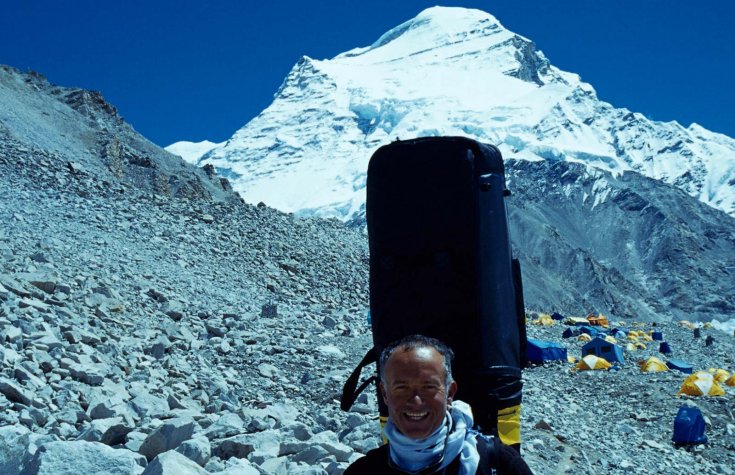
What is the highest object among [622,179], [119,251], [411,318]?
[622,179]

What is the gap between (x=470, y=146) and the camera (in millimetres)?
3561

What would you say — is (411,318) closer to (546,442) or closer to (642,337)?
(546,442)

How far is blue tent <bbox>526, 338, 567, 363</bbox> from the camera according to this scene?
1909cm

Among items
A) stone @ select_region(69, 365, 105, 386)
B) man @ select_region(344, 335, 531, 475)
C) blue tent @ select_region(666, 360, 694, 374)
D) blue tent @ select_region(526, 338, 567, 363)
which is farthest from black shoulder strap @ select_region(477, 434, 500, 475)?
blue tent @ select_region(666, 360, 694, 374)

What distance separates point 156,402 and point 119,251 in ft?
34.2

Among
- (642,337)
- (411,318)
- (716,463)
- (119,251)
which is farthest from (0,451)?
(642,337)

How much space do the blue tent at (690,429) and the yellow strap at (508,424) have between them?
361 inches

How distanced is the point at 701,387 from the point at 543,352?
502 centimetres

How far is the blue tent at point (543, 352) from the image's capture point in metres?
19.1

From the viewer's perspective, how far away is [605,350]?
21.5 meters

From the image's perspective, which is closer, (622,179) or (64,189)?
(64,189)

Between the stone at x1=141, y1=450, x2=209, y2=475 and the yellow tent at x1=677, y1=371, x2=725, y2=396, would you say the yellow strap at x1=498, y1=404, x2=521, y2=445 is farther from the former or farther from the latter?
the yellow tent at x1=677, y1=371, x2=725, y2=396

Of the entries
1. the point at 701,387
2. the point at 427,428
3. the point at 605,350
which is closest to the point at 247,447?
the point at 427,428

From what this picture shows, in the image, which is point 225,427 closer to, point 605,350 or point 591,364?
point 591,364
